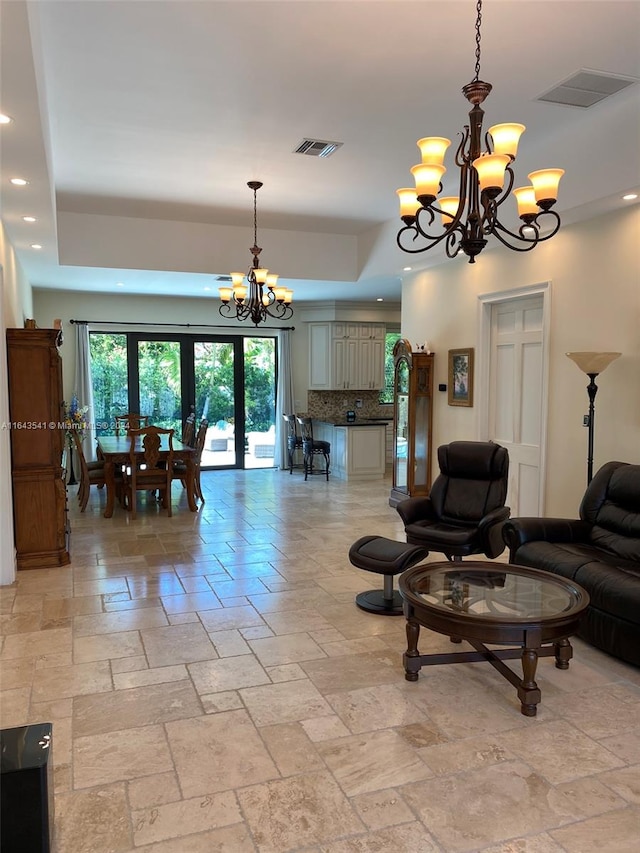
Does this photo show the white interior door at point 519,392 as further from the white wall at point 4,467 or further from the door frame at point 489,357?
the white wall at point 4,467

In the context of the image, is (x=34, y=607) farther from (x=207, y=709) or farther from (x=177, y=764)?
(x=177, y=764)

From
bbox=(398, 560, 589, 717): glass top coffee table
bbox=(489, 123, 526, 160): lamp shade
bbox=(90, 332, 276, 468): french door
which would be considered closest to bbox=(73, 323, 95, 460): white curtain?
bbox=(90, 332, 276, 468): french door

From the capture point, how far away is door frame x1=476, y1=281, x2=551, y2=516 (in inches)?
203

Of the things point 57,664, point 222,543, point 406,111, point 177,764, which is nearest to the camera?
point 177,764

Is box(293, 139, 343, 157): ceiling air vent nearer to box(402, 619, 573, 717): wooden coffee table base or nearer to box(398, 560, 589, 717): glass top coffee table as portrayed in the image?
box(398, 560, 589, 717): glass top coffee table

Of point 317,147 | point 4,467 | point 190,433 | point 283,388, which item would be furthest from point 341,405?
point 4,467

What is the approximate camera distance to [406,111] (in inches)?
159

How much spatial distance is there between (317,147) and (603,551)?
11.5 feet

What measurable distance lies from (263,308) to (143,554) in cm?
262

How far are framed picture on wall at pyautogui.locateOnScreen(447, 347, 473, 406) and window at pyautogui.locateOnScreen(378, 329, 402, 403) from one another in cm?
383

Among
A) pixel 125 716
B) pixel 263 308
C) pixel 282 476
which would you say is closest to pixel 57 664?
pixel 125 716

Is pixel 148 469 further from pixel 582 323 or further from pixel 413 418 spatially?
pixel 582 323

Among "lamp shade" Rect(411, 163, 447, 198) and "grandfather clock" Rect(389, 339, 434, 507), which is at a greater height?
"lamp shade" Rect(411, 163, 447, 198)

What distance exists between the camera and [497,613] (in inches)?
115
